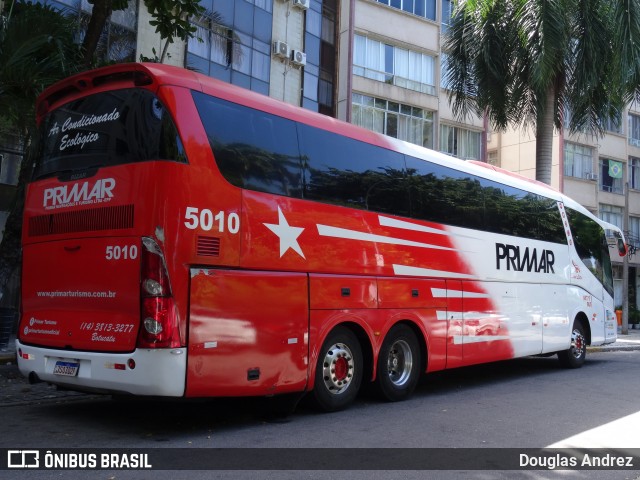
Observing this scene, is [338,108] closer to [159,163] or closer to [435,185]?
[435,185]

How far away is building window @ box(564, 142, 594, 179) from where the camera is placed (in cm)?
3647

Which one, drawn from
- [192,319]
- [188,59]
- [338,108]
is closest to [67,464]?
[192,319]

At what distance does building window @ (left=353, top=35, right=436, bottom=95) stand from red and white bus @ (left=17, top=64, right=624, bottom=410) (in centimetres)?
1882

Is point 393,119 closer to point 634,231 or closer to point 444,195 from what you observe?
point 444,195

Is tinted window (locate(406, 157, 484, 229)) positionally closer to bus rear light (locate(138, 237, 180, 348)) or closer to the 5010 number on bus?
the 5010 number on bus

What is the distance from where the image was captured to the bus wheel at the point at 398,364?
8.55m

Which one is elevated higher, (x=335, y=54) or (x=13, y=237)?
(x=335, y=54)

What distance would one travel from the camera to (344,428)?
274 inches

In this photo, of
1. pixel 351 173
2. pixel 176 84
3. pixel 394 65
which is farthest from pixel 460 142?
pixel 176 84

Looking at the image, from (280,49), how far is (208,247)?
63.5ft

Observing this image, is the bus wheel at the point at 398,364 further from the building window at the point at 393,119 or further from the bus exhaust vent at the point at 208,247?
the building window at the point at 393,119

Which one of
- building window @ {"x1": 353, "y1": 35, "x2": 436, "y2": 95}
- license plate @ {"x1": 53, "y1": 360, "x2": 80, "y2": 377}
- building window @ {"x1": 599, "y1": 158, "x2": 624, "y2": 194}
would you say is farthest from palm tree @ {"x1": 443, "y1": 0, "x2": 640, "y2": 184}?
building window @ {"x1": 599, "y1": 158, "x2": 624, "y2": 194}

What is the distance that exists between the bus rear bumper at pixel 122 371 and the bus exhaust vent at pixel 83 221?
4.23 ft

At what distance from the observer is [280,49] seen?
24172 mm
